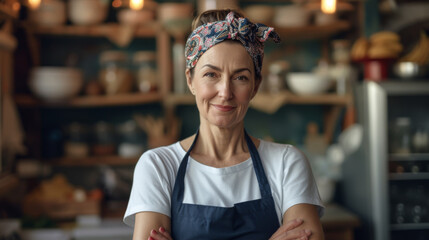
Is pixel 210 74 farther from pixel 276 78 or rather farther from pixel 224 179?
pixel 276 78

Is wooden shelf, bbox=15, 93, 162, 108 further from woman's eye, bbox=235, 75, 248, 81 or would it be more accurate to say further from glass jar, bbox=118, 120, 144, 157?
woman's eye, bbox=235, 75, 248, 81

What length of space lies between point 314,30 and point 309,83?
1.38 feet

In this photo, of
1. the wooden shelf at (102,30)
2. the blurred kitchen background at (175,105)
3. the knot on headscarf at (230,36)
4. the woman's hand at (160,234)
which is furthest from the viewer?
the wooden shelf at (102,30)

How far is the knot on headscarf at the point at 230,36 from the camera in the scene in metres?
1.50

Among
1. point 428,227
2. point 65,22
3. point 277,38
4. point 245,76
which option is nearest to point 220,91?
point 245,76

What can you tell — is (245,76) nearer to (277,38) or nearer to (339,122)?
(277,38)

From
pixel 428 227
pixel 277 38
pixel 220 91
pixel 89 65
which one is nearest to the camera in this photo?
pixel 220 91

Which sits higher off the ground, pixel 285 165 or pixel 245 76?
pixel 245 76

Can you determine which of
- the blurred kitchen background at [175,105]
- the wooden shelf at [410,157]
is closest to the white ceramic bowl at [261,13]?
the blurred kitchen background at [175,105]

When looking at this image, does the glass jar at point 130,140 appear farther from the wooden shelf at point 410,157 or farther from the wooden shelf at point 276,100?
the wooden shelf at point 410,157

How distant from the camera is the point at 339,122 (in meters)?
3.87

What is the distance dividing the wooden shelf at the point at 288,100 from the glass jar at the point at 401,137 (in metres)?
0.39

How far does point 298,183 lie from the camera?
5.02 ft

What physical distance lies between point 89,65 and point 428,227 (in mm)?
2825
